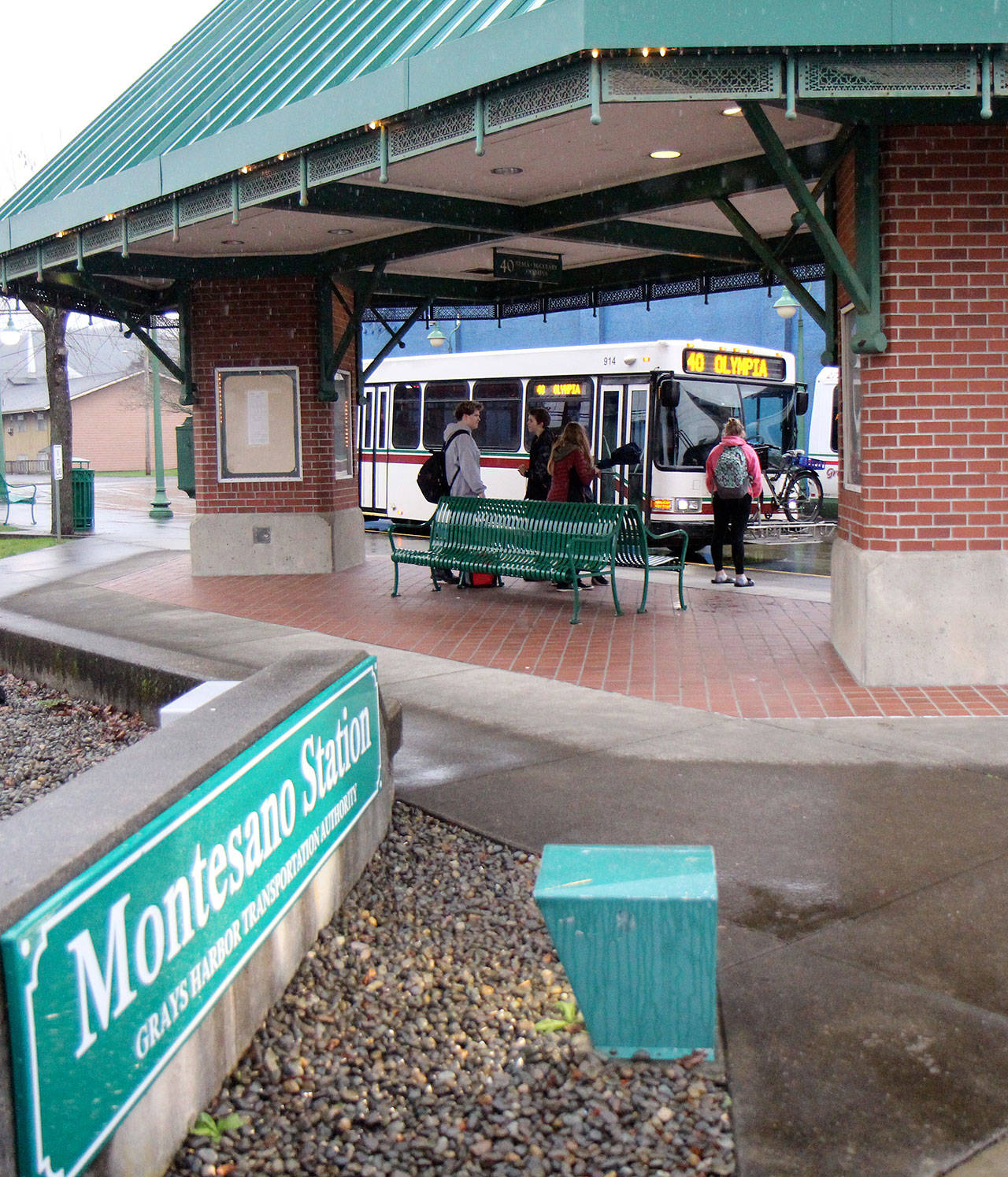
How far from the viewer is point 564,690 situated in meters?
7.78

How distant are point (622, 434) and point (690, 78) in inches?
428

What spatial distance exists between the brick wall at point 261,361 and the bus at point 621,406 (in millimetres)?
4373

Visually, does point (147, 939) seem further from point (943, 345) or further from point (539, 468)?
point (539, 468)

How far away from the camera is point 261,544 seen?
1378cm

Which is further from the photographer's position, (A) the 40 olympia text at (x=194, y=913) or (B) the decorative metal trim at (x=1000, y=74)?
(B) the decorative metal trim at (x=1000, y=74)

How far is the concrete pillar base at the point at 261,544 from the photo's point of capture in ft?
45.2

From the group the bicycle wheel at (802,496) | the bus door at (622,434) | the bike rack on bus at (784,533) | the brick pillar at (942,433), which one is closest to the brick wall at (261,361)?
the bus door at (622,434)

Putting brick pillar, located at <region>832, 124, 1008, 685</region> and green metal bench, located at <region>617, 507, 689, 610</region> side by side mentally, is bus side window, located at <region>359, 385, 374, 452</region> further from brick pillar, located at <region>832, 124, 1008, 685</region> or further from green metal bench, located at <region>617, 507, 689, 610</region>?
brick pillar, located at <region>832, 124, 1008, 685</region>

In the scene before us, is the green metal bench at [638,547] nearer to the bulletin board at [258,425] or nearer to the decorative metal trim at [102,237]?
the bulletin board at [258,425]

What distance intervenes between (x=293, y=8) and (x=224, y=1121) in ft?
35.7

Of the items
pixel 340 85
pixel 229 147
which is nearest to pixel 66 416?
pixel 229 147

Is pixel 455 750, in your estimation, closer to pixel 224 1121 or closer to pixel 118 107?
pixel 224 1121

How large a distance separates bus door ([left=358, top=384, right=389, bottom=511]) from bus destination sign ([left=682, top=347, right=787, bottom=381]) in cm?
628

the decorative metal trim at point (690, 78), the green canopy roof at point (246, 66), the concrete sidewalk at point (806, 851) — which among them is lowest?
the concrete sidewalk at point (806, 851)
